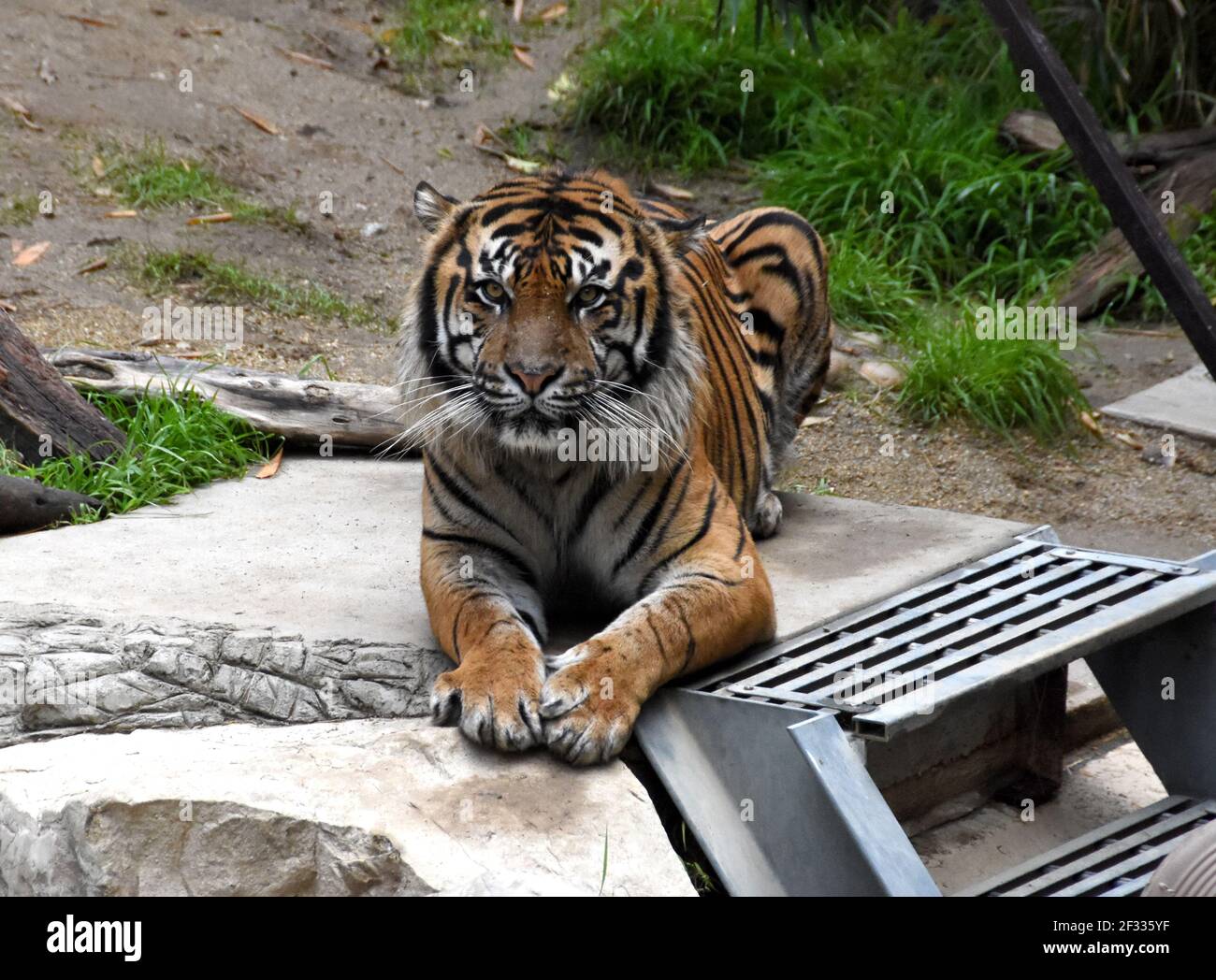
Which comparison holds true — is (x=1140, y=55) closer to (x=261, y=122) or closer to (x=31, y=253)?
(x=261, y=122)

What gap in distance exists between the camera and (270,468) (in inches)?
186

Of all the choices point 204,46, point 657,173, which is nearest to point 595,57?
point 657,173

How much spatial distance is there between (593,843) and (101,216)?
4709 millimetres

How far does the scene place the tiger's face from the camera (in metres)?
3.22

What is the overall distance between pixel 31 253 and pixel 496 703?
4069 millimetres

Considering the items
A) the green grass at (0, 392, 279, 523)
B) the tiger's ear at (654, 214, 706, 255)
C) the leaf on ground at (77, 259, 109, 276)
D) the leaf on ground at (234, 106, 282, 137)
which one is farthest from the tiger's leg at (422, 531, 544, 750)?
the leaf on ground at (234, 106, 282, 137)

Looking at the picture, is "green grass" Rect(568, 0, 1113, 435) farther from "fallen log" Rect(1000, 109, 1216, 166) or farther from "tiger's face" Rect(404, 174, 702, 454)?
"tiger's face" Rect(404, 174, 702, 454)

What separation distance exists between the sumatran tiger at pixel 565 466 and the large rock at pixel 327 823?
0.37ft

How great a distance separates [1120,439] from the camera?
20.4 feet

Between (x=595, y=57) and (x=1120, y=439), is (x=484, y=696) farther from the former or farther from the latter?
(x=595, y=57)

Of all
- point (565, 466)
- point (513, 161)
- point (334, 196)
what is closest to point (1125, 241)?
point (513, 161)

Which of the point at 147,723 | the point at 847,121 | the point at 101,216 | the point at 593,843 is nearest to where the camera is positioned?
the point at 593,843

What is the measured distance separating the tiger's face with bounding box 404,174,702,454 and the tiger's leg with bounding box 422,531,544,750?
0.96ft

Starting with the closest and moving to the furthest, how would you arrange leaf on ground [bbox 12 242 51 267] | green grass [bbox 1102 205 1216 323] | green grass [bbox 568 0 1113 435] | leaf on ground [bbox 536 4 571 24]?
leaf on ground [bbox 12 242 51 267] → green grass [bbox 568 0 1113 435] → green grass [bbox 1102 205 1216 323] → leaf on ground [bbox 536 4 571 24]
